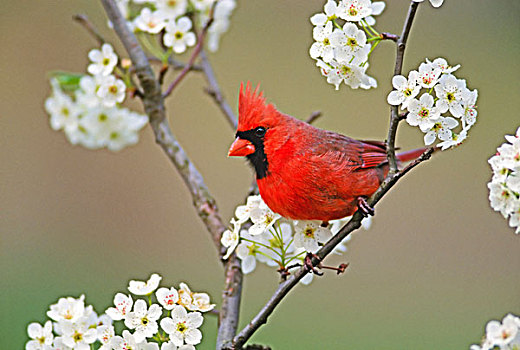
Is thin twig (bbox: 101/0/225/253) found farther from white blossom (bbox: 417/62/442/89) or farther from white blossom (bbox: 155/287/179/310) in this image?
white blossom (bbox: 417/62/442/89)

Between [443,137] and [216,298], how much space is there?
2.55 meters

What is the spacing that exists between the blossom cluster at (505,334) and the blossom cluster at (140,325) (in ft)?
1.45

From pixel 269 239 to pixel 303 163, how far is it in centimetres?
19

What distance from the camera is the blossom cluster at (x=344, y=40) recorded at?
3.49 ft

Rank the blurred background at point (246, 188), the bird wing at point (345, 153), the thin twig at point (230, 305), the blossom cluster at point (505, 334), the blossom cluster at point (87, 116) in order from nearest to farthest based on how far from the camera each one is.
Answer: the blossom cluster at point (505, 334), the thin twig at point (230, 305), the bird wing at point (345, 153), the blossom cluster at point (87, 116), the blurred background at point (246, 188)

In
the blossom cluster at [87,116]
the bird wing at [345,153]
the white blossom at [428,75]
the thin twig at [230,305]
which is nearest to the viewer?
the white blossom at [428,75]

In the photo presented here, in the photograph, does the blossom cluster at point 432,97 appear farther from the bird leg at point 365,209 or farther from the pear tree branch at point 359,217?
the bird leg at point 365,209

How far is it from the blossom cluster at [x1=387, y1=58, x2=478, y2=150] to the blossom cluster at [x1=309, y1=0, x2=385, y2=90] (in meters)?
0.11

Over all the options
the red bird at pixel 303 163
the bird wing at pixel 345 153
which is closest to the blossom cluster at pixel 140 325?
the red bird at pixel 303 163

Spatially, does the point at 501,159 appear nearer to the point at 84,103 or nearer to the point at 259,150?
the point at 259,150

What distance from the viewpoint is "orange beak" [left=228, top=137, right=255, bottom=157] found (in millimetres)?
1396

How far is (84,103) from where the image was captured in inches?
67.8

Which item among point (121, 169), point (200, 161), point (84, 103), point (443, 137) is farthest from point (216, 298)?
point (443, 137)

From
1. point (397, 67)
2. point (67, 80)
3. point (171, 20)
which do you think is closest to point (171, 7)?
point (171, 20)
